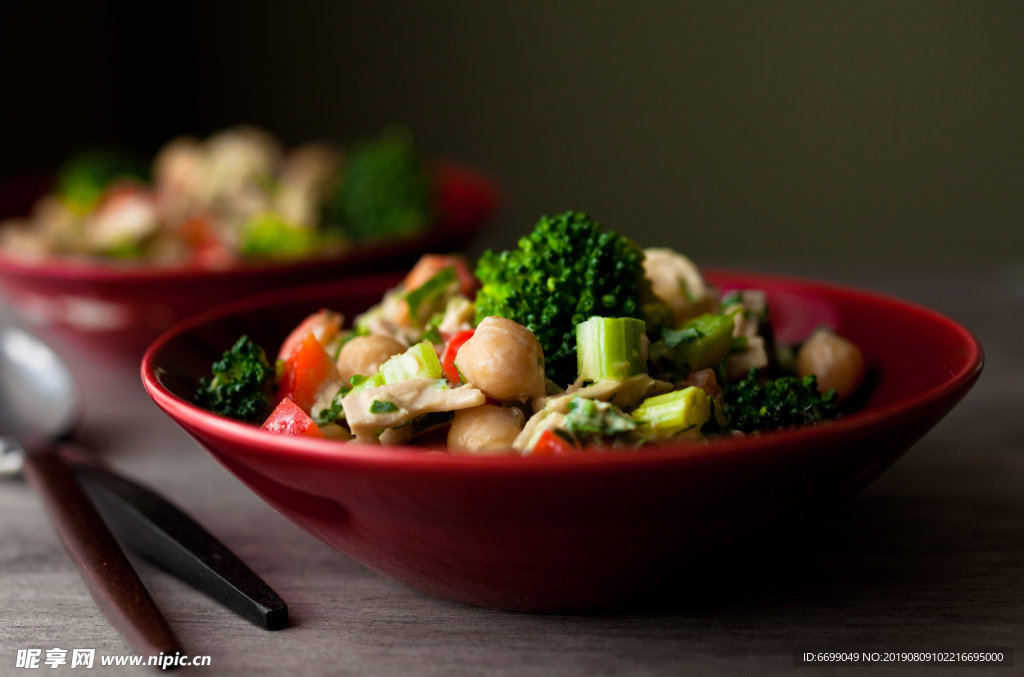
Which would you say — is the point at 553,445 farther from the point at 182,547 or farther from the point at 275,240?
the point at 275,240

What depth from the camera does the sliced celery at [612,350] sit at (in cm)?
121

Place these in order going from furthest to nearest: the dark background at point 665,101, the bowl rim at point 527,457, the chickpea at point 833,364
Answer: the dark background at point 665,101
the chickpea at point 833,364
the bowl rim at point 527,457

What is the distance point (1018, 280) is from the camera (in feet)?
8.89

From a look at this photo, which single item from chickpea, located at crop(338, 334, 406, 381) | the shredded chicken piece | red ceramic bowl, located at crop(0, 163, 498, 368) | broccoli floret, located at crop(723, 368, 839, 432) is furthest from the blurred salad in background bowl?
broccoli floret, located at crop(723, 368, 839, 432)

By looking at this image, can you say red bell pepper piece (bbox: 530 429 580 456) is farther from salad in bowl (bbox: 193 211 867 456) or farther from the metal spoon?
the metal spoon

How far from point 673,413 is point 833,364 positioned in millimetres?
413

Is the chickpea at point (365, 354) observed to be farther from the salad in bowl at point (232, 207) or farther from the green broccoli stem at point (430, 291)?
the salad in bowl at point (232, 207)

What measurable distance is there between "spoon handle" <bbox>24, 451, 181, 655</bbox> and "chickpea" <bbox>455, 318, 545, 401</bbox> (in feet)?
1.45

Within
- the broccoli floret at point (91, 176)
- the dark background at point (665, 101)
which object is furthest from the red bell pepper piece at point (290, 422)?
the dark background at point (665, 101)

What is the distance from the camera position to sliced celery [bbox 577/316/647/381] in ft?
3.96

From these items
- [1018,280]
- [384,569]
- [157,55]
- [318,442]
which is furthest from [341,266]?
[157,55]

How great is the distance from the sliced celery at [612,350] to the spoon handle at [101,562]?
561mm

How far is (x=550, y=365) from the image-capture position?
131 cm

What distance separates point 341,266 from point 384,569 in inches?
39.9
